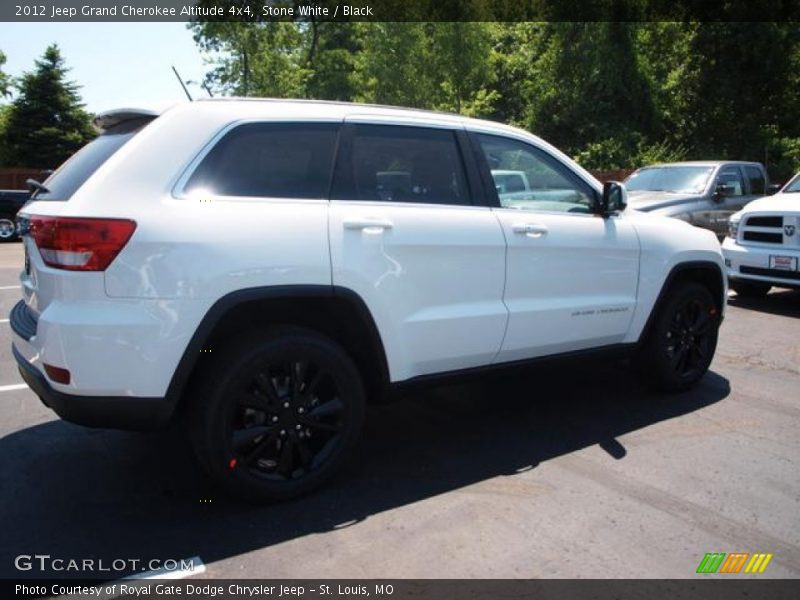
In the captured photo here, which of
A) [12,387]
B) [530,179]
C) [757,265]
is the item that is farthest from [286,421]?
[757,265]

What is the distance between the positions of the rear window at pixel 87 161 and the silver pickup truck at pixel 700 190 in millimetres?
8395

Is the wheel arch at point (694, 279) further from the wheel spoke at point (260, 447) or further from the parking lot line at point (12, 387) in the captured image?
the parking lot line at point (12, 387)

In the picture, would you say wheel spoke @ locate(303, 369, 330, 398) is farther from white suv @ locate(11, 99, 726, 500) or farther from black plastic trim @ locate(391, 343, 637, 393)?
black plastic trim @ locate(391, 343, 637, 393)

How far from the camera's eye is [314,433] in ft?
11.6

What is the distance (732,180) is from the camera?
11578 millimetres

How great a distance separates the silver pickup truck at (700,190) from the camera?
10.8 meters

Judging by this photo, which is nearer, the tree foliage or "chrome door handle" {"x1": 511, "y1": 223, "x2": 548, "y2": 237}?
"chrome door handle" {"x1": 511, "y1": 223, "x2": 548, "y2": 237}

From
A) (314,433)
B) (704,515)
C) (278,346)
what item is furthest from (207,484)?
(704,515)

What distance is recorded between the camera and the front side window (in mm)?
4219

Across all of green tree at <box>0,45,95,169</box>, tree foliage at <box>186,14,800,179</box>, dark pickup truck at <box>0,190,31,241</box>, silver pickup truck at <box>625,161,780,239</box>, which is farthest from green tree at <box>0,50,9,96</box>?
silver pickup truck at <box>625,161,780,239</box>

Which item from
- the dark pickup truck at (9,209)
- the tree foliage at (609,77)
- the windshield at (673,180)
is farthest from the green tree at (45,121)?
the windshield at (673,180)

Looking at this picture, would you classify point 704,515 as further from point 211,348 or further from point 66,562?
point 66,562

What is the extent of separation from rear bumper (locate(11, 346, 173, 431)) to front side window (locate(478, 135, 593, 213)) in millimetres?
2253

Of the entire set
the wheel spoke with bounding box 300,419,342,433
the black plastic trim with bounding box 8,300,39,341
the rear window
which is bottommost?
the wheel spoke with bounding box 300,419,342,433
